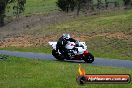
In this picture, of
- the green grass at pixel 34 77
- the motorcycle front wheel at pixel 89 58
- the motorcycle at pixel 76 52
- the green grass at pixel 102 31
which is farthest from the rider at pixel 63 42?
the green grass at pixel 34 77

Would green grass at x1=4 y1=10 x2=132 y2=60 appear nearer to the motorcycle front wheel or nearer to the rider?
the rider

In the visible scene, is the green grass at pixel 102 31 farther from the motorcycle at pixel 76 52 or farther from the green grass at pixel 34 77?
the green grass at pixel 34 77

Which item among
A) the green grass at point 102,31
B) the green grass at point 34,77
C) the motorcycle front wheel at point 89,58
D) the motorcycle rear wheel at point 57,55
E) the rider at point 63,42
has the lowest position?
the green grass at point 102,31

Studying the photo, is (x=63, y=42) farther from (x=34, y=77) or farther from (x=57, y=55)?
(x=34, y=77)

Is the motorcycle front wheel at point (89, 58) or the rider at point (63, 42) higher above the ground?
the rider at point (63, 42)

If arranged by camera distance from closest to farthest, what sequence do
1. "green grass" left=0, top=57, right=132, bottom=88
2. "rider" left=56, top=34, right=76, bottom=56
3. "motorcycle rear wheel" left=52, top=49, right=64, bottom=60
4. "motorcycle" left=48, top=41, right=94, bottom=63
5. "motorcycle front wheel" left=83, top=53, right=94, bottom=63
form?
"green grass" left=0, top=57, right=132, bottom=88, "motorcycle front wheel" left=83, top=53, right=94, bottom=63, "motorcycle" left=48, top=41, right=94, bottom=63, "rider" left=56, top=34, right=76, bottom=56, "motorcycle rear wheel" left=52, top=49, right=64, bottom=60

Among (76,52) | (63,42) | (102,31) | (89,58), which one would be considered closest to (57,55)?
(63,42)

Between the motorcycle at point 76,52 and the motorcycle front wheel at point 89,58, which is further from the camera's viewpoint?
the motorcycle at point 76,52

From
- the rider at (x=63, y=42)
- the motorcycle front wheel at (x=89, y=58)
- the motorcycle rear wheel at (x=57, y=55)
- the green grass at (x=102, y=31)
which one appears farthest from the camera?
the green grass at (x=102, y=31)

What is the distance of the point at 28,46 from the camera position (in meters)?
48.1

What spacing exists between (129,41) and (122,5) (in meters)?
37.8

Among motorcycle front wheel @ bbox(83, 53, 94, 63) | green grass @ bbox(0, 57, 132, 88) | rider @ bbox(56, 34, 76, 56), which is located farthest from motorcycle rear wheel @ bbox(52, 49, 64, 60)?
green grass @ bbox(0, 57, 132, 88)

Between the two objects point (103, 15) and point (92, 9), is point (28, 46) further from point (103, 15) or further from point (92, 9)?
point (92, 9)

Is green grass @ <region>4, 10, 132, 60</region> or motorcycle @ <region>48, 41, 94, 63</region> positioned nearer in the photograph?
motorcycle @ <region>48, 41, 94, 63</region>
